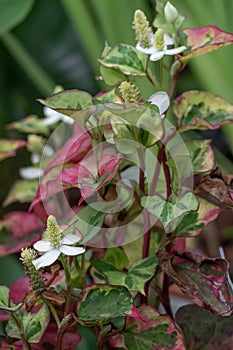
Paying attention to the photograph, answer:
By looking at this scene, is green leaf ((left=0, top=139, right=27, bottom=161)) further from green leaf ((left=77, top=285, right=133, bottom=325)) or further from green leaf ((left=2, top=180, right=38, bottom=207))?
green leaf ((left=77, top=285, right=133, bottom=325))

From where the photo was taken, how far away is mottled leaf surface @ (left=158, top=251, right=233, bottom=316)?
470 millimetres

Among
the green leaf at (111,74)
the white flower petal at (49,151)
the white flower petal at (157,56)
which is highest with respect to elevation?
the white flower petal at (157,56)

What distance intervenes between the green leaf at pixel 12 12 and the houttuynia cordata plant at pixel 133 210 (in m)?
0.53

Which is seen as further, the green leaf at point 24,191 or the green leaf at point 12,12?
the green leaf at point 12,12

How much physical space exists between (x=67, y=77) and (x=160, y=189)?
0.84 meters

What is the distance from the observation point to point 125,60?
0.52 meters

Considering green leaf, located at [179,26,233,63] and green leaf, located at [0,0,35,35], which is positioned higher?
green leaf, located at [179,26,233,63]

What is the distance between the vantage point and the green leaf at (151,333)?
1.63 feet

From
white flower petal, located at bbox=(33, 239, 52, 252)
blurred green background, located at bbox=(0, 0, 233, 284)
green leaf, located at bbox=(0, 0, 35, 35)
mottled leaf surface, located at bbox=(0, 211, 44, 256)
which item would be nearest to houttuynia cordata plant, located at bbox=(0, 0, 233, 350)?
white flower petal, located at bbox=(33, 239, 52, 252)

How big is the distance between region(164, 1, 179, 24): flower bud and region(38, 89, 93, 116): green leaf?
0.09 meters

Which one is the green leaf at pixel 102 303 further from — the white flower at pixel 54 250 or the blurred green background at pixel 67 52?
the blurred green background at pixel 67 52

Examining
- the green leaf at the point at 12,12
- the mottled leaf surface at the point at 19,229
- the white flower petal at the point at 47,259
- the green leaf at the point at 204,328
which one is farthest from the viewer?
the green leaf at the point at 12,12

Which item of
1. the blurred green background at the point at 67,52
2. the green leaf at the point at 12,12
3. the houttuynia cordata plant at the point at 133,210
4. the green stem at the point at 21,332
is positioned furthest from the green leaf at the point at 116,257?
the green leaf at the point at 12,12

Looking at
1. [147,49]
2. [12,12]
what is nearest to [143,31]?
[147,49]
